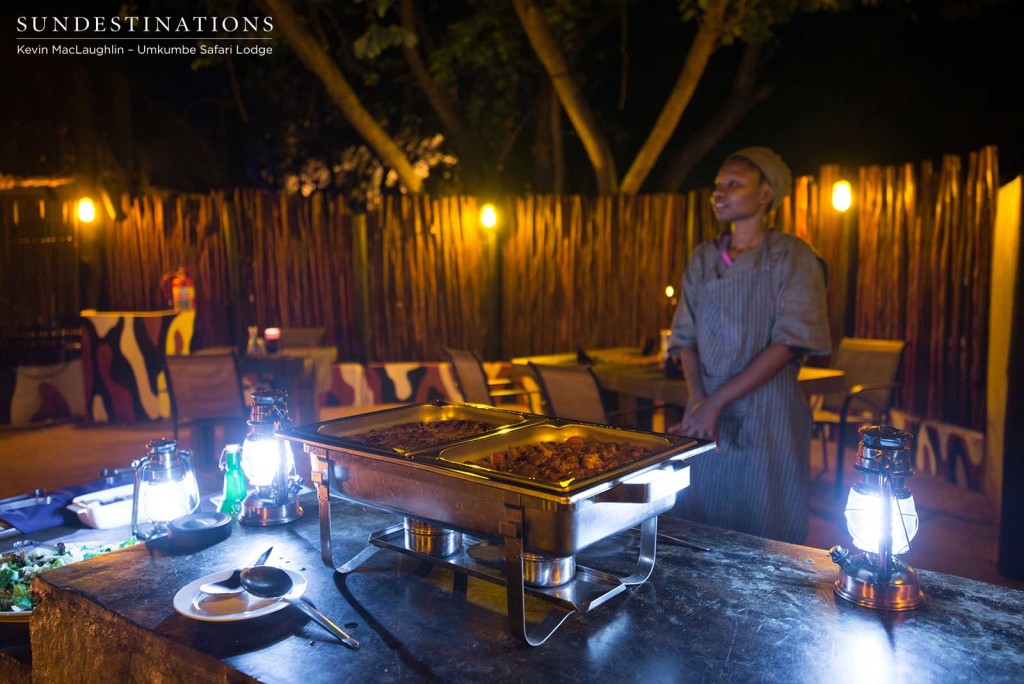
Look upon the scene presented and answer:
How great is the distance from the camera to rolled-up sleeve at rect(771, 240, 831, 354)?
2.62 meters

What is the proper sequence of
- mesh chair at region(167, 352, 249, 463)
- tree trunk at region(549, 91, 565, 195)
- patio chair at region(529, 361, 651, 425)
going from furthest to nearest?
tree trunk at region(549, 91, 565, 195), mesh chair at region(167, 352, 249, 463), patio chair at region(529, 361, 651, 425)

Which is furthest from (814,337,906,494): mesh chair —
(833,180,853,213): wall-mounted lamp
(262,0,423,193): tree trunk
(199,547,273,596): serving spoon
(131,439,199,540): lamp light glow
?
(262,0,423,193): tree trunk

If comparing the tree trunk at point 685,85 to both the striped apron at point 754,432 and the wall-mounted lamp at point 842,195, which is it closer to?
the wall-mounted lamp at point 842,195

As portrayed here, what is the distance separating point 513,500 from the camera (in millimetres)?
1410

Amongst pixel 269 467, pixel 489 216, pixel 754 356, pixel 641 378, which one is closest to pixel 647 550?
pixel 269 467

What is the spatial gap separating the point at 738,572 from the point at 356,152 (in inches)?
472

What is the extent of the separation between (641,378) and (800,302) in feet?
5.78

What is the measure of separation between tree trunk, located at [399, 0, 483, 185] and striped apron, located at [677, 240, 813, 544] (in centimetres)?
609

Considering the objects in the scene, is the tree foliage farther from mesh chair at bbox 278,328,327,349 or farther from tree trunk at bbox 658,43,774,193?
mesh chair at bbox 278,328,327,349

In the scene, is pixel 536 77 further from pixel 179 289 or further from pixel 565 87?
pixel 179 289

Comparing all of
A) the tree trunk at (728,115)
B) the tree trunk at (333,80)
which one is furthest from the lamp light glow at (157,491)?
the tree trunk at (728,115)

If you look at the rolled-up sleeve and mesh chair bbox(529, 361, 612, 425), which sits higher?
the rolled-up sleeve

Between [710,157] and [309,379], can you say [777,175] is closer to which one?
[309,379]

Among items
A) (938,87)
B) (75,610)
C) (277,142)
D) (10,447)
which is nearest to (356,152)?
(277,142)
